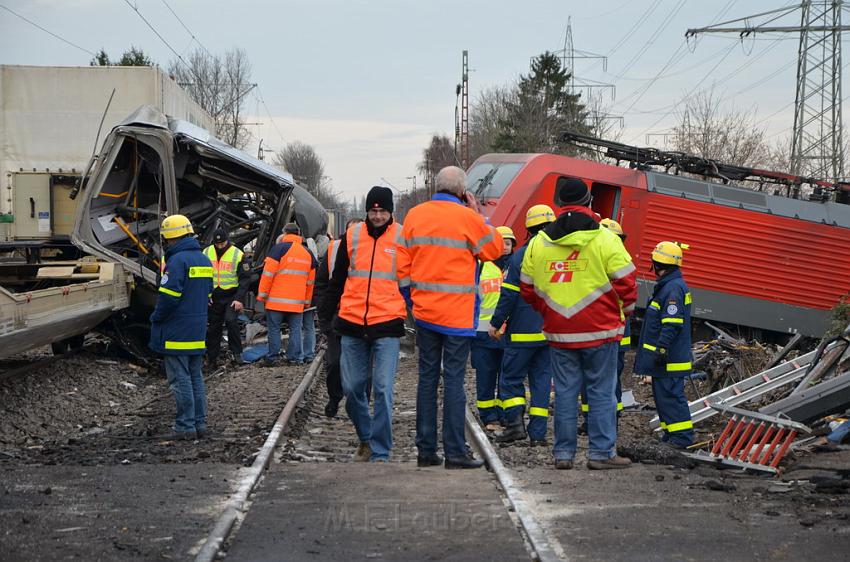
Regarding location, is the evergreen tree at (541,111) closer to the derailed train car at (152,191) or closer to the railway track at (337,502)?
the derailed train car at (152,191)

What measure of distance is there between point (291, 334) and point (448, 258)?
25.7 ft

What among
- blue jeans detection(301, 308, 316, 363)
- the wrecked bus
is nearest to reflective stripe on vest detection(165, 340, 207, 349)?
blue jeans detection(301, 308, 316, 363)

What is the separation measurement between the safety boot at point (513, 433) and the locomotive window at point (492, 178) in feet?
25.5

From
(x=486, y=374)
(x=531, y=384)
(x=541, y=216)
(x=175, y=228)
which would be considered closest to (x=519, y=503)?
(x=531, y=384)

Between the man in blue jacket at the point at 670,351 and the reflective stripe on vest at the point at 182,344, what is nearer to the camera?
the man in blue jacket at the point at 670,351

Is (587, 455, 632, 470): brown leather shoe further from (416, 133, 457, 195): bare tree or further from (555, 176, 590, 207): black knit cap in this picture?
(416, 133, 457, 195): bare tree

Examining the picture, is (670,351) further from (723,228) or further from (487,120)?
(487,120)

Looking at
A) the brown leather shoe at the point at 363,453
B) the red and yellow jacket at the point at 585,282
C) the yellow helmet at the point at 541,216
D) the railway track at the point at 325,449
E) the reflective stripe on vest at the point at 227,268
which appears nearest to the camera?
the railway track at the point at 325,449

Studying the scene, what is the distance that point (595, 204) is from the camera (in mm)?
16469

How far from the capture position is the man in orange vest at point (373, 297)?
6.81 meters

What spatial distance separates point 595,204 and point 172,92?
23.9 feet

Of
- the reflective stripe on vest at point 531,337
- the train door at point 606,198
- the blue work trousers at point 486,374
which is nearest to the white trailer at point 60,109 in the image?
the train door at point 606,198

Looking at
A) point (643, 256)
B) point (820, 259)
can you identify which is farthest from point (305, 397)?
point (820, 259)

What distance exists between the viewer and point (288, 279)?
13.6 m
